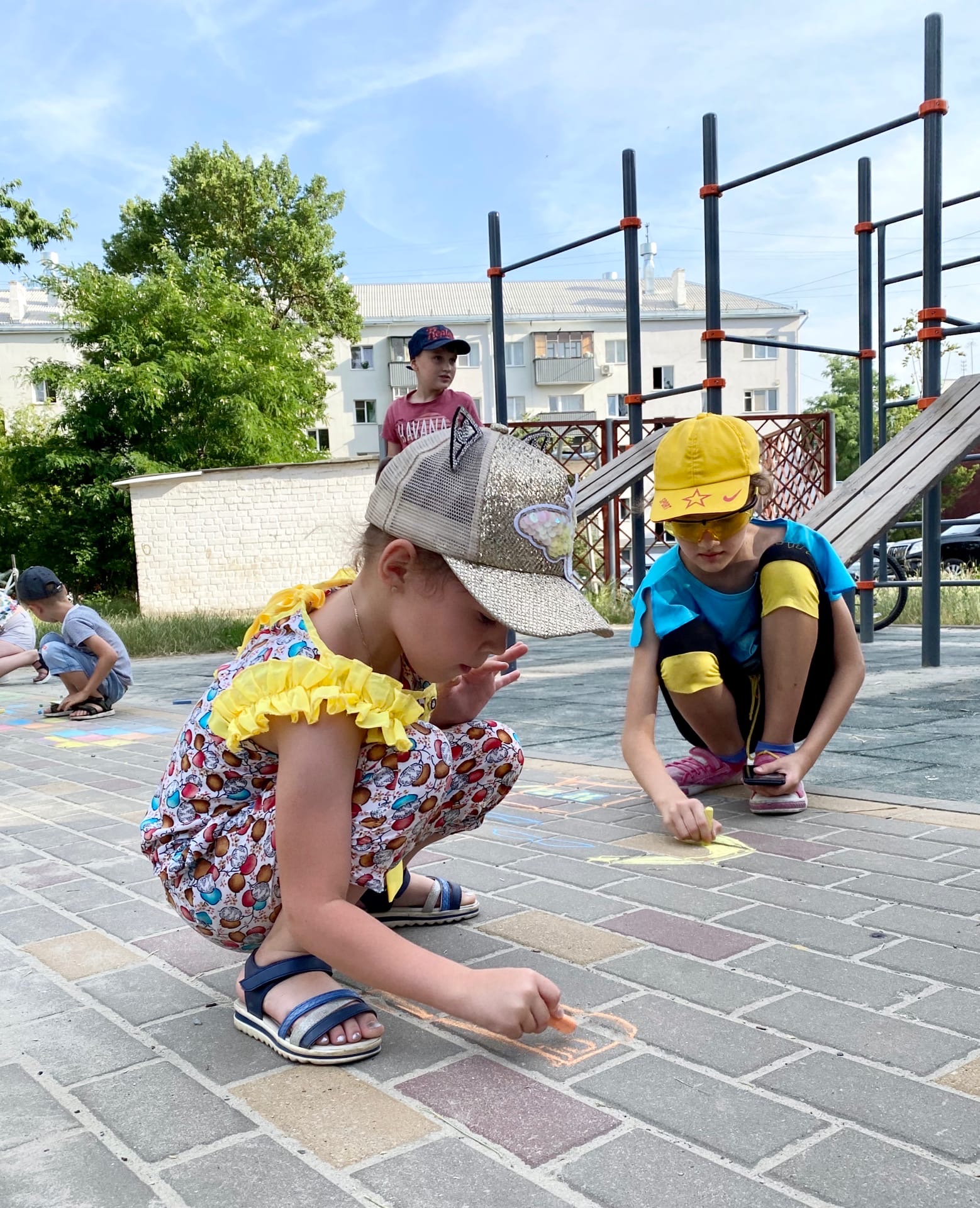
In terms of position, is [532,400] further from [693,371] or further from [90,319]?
[90,319]

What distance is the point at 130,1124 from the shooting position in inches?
55.2

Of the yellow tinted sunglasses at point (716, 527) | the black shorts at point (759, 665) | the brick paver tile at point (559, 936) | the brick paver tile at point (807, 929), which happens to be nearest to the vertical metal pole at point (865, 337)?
the black shorts at point (759, 665)

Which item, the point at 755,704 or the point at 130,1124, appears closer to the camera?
the point at 130,1124

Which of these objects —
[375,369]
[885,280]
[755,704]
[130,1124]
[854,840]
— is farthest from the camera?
[375,369]

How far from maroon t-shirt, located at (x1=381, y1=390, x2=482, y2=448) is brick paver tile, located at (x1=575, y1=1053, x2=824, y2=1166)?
3838 mm

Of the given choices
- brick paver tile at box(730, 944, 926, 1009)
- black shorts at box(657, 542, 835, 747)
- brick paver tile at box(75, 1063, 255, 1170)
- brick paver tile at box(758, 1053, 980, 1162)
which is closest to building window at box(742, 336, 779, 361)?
black shorts at box(657, 542, 835, 747)

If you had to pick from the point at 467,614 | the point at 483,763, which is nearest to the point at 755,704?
the point at 483,763

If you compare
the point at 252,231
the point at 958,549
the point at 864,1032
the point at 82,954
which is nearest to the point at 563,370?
the point at 252,231

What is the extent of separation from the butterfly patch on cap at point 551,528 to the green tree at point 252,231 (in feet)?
83.1

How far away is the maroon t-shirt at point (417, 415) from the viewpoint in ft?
16.6

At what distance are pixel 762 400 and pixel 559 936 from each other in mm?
41943

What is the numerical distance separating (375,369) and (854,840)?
3906 cm

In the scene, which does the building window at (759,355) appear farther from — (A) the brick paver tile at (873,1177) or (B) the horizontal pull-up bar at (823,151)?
(A) the brick paver tile at (873,1177)

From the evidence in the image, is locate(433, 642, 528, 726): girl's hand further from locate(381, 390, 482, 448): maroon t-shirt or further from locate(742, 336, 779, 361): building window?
locate(742, 336, 779, 361): building window
